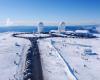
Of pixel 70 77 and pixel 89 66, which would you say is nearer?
pixel 70 77

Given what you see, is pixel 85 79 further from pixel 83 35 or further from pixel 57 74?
pixel 83 35

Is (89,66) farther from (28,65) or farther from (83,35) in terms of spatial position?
(83,35)

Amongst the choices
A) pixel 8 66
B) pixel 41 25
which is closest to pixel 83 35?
pixel 41 25

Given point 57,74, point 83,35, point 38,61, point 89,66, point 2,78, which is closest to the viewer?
point 2,78

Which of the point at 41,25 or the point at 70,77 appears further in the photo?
the point at 41,25

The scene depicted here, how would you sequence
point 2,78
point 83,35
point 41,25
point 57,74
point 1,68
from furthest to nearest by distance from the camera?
point 41,25
point 83,35
point 1,68
point 57,74
point 2,78

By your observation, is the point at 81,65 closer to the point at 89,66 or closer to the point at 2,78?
the point at 89,66

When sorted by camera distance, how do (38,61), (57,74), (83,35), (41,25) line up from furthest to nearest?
(41,25), (83,35), (38,61), (57,74)

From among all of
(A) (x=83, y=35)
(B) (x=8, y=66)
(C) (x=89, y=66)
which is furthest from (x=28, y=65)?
(A) (x=83, y=35)

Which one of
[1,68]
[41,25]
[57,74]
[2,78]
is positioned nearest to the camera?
[2,78]
